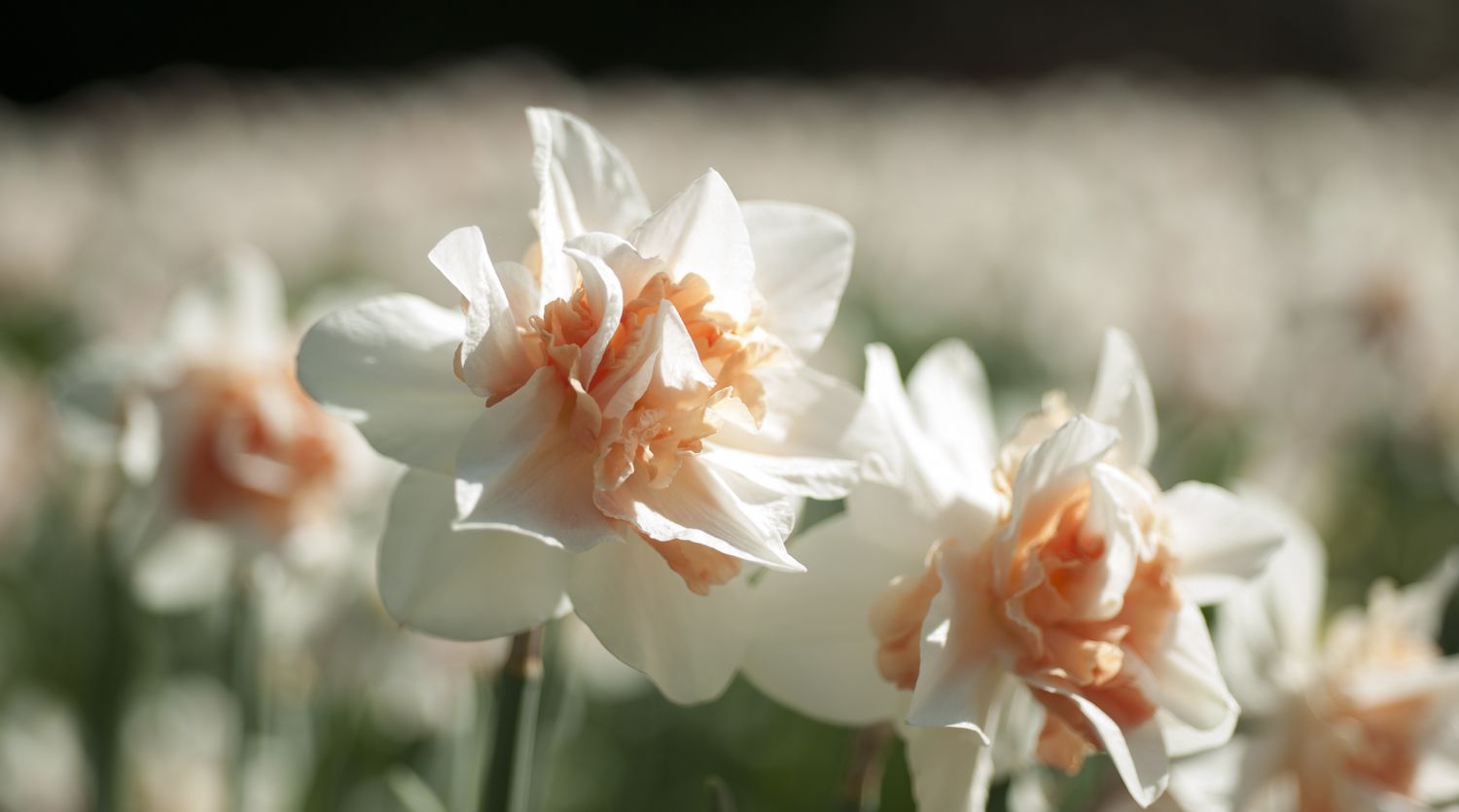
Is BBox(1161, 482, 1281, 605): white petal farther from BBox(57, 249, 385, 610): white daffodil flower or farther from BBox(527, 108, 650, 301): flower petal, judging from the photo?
BBox(57, 249, 385, 610): white daffodil flower

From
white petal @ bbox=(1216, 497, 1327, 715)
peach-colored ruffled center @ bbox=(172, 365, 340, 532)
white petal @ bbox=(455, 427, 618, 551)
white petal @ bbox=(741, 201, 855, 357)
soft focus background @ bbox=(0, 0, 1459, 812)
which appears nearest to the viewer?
white petal @ bbox=(455, 427, 618, 551)

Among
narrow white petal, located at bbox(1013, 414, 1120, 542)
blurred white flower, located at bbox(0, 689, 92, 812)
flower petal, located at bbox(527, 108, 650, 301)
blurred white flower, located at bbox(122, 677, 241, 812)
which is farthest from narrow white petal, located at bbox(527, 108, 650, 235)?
blurred white flower, located at bbox(0, 689, 92, 812)

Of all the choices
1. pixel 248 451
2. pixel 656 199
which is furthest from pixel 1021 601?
pixel 656 199

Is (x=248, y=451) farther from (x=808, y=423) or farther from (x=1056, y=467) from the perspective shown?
(x=1056, y=467)

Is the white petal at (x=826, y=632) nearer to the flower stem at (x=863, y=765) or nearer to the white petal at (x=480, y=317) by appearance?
the flower stem at (x=863, y=765)

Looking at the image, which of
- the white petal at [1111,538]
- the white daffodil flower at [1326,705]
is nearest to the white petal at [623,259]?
the white petal at [1111,538]

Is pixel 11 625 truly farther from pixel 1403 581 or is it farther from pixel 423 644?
pixel 1403 581
